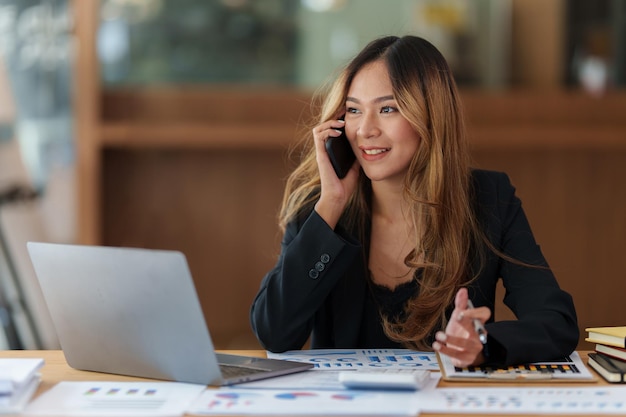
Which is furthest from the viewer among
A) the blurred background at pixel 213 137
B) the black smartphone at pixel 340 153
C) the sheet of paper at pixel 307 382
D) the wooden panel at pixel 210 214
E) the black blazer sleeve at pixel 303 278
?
the wooden panel at pixel 210 214

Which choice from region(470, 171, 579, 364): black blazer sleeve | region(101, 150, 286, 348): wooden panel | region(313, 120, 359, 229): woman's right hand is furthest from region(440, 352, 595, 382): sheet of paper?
region(101, 150, 286, 348): wooden panel

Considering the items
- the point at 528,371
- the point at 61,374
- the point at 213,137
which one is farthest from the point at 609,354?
the point at 213,137

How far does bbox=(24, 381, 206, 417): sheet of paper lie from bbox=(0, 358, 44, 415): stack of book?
0.02 meters

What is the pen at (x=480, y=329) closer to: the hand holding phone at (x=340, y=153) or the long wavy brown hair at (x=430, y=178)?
the long wavy brown hair at (x=430, y=178)

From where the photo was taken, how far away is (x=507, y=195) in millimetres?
2014

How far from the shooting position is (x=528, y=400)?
4.60 feet

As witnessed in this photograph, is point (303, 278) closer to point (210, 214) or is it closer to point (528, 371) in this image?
point (528, 371)

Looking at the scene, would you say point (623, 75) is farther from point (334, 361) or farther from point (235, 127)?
point (334, 361)

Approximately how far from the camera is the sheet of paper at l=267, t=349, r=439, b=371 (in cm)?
164

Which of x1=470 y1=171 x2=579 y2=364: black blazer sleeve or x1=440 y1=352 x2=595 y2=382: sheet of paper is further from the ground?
x1=470 y1=171 x2=579 y2=364: black blazer sleeve

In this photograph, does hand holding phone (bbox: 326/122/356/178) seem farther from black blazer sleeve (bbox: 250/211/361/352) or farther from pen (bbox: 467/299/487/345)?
pen (bbox: 467/299/487/345)

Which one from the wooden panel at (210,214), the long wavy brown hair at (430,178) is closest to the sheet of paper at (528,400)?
the long wavy brown hair at (430,178)

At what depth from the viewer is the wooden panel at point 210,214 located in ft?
14.6

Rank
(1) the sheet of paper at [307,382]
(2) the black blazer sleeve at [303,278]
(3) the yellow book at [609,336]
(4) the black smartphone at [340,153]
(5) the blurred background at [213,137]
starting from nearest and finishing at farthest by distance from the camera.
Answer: (1) the sheet of paper at [307,382], (3) the yellow book at [609,336], (2) the black blazer sleeve at [303,278], (4) the black smartphone at [340,153], (5) the blurred background at [213,137]
